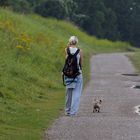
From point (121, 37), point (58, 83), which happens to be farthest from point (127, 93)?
point (121, 37)

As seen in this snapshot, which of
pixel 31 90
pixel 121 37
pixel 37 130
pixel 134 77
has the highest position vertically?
pixel 37 130

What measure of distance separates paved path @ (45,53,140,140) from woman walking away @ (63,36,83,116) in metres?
0.31

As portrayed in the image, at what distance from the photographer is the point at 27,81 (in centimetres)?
2177

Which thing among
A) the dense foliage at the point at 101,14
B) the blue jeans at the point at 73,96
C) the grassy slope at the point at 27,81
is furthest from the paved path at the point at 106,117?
the dense foliage at the point at 101,14

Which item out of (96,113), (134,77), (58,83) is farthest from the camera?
(134,77)

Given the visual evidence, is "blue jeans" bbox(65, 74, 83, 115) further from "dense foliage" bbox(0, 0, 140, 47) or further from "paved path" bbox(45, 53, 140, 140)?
"dense foliage" bbox(0, 0, 140, 47)

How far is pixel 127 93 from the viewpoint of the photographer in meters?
22.0

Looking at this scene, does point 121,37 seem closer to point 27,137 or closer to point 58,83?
point 58,83

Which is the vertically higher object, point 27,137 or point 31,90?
point 27,137

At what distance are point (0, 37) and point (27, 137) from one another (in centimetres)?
1377

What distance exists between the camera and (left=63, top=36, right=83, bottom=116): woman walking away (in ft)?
52.3

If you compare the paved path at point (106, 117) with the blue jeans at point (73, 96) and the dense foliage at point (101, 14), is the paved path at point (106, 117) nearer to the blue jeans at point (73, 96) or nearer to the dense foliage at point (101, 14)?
the blue jeans at point (73, 96)

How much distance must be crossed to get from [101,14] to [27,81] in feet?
205

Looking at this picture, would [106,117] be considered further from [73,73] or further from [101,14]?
[101,14]
